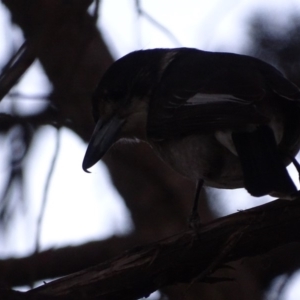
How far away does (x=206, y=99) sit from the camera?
2.78m

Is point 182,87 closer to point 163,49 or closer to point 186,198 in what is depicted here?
point 163,49

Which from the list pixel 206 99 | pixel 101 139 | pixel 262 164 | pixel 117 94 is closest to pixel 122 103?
pixel 117 94

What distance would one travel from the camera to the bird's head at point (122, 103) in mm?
3107

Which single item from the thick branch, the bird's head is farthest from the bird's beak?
the thick branch

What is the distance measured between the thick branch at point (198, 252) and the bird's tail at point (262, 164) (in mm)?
73

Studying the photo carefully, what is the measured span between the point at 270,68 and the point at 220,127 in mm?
534

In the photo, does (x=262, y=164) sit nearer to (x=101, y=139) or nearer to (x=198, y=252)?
(x=198, y=252)

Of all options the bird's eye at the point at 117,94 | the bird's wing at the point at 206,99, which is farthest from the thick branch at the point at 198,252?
the bird's eye at the point at 117,94

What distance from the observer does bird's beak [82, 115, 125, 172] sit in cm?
300

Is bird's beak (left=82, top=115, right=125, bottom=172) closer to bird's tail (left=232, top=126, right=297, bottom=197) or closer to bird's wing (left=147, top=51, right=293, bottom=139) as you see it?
bird's wing (left=147, top=51, right=293, bottom=139)

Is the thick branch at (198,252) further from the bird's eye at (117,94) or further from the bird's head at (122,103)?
the bird's eye at (117,94)

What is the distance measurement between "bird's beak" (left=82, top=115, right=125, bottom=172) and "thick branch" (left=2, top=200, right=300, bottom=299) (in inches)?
22.8

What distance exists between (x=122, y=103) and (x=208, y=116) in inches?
23.2

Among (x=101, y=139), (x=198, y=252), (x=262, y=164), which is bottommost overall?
(x=198, y=252)
